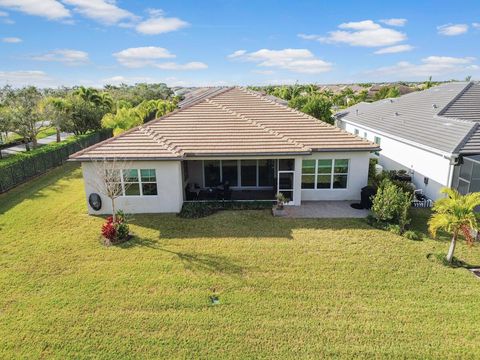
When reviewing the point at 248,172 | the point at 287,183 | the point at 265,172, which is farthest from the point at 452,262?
the point at 248,172

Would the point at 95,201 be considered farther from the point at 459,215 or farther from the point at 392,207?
the point at 459,215

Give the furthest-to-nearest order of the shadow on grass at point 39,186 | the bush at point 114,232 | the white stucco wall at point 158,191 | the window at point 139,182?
the shadow on grass at point 39,186 → the window at point 139,182 → the white stucco wall at point 158,191 → the bush at point 114,232

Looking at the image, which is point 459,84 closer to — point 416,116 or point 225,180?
point 416,116

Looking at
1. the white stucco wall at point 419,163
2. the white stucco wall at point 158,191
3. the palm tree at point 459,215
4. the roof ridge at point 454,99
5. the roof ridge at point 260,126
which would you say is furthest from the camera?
the roof ridge at point 454,99

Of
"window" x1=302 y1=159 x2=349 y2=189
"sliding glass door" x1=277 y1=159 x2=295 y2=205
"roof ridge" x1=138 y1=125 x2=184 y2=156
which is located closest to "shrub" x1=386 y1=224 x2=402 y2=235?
"window" x1=302 y1=159 x2=349 y2=189

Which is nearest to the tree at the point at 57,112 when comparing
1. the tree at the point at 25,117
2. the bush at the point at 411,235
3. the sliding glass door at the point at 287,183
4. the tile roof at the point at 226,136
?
the tree at the point at 25,117

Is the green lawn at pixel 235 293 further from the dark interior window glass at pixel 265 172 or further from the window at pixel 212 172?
the dark interior window glass at pixel 265 172
